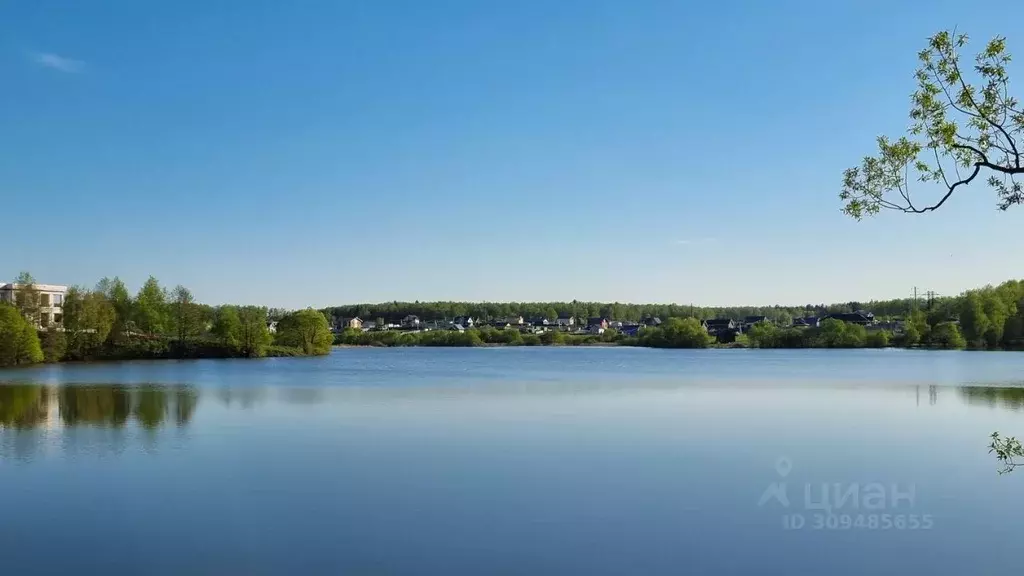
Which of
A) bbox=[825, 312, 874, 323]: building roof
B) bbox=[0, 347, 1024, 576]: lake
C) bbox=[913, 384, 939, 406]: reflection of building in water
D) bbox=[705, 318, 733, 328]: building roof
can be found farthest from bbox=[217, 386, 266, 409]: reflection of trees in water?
bbox=[705, 318, 733, 328]: building roof

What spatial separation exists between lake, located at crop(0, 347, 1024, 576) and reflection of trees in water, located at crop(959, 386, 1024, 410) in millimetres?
814

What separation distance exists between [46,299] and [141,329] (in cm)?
854

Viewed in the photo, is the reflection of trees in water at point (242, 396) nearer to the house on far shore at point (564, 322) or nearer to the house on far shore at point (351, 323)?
the house on far shore at point (351, 323)

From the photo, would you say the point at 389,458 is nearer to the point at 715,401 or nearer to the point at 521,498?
the point at 521,498

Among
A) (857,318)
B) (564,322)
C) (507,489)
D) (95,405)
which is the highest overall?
(857,318)

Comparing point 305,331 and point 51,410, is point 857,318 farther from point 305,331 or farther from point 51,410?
point 51,410

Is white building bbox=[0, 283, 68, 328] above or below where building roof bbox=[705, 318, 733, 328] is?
above

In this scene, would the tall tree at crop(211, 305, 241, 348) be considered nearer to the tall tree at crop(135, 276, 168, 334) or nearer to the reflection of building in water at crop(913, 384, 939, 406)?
the tall tree at crop(135, 276, 168, 334)

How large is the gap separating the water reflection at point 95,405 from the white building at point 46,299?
35.8 metres

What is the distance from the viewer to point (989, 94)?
5828mm

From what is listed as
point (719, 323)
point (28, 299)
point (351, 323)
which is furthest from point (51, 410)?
point (351, 323)

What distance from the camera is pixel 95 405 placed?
95.3ft

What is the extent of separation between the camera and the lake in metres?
10.6

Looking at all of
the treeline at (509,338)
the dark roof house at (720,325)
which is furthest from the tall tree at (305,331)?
the dark roof house at (720,325)
